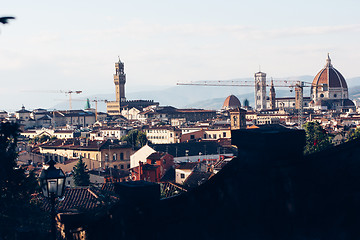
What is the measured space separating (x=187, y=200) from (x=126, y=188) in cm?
78

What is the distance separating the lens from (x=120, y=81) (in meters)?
157

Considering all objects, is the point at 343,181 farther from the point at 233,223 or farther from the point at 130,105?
the point at 130,105

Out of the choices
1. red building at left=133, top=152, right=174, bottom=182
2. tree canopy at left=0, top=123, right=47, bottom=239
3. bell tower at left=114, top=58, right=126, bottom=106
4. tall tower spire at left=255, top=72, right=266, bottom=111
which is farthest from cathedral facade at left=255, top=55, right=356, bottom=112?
tree canopy at left=0, top=123, right=47, bottom=239

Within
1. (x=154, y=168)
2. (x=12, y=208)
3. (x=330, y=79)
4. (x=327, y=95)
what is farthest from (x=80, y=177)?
(x=330, y=79)

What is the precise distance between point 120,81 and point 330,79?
51318 millimetres

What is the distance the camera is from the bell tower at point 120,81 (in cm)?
15500

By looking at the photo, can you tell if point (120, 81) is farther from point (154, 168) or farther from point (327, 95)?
point (154, 168)

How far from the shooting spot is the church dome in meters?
144

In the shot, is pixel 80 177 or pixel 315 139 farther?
pixel 315 139

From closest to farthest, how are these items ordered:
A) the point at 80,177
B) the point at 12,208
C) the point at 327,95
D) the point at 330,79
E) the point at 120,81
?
the point at 12,208 → the point at 80,177 → the point at 327,95 → the point at 330,79 → the point at 120,81

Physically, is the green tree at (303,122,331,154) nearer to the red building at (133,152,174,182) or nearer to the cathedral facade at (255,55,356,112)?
the red building at (133,152,174,182)

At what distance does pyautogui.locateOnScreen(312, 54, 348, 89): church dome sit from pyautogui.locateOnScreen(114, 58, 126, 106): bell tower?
47.0 metres

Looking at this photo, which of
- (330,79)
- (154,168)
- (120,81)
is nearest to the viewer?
(154,168)

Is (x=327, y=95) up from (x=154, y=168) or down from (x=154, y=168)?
up
